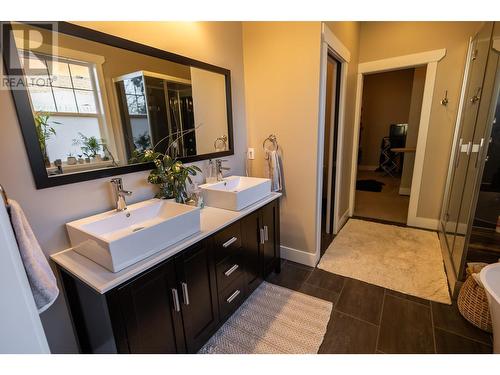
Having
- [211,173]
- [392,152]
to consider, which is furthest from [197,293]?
[392,152]

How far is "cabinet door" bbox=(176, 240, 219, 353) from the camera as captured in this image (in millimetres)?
1244

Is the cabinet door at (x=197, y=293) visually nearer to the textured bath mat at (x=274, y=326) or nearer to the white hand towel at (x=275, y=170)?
the textured bath mat at (x=274, y=326)

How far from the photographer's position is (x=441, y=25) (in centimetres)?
254

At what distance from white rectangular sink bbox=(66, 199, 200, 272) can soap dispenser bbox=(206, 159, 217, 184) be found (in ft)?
1.81

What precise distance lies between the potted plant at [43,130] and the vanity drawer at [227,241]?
942 millimetres

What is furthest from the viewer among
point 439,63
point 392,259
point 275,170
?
point 439,63

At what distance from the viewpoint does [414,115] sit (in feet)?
12.7

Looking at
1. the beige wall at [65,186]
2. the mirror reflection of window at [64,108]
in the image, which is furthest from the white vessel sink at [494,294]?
the mirror reflection of window at [64,108]

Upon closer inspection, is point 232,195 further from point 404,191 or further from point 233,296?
point 404,191

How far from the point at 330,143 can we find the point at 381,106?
15.7 feet

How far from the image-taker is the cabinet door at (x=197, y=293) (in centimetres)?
124

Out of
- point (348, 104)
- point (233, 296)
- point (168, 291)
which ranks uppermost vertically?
point (348, 104)
